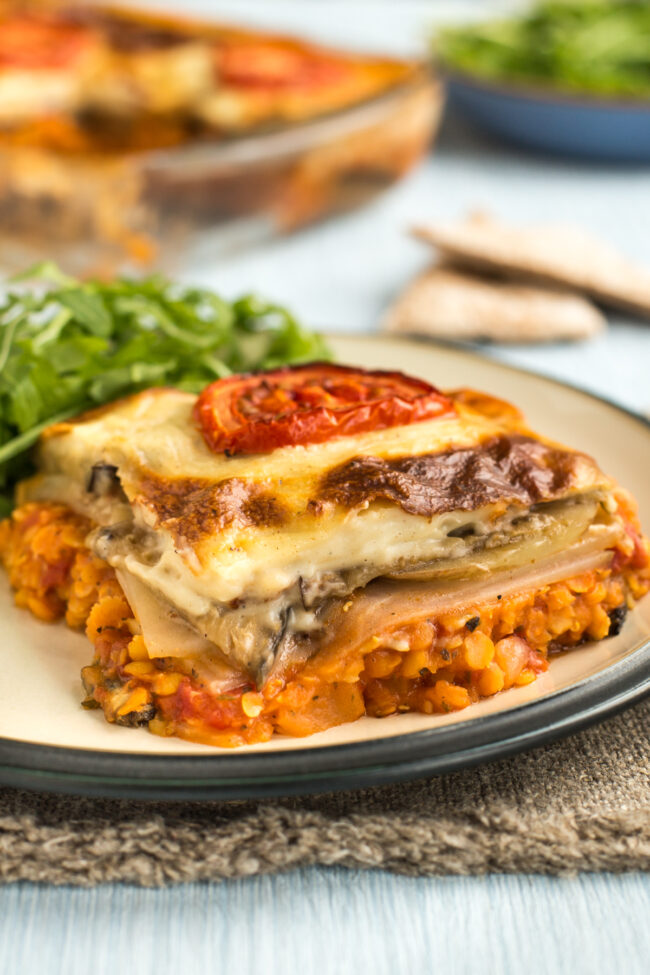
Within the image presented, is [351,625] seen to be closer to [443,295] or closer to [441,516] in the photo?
[441,516]

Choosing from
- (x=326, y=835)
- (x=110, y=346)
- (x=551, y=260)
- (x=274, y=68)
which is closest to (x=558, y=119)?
(x=274, y=68)

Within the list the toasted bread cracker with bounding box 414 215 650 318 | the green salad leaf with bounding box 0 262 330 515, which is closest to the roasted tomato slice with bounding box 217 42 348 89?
the toasted bread cracker with bounding box 414 215 650 318

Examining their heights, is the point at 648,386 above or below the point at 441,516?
below

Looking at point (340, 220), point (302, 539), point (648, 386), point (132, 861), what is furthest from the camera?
point (340, 220)

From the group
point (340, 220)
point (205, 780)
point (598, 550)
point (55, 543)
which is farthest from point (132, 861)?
point (340, 220)

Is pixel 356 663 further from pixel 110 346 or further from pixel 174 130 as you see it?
pixel 174 130

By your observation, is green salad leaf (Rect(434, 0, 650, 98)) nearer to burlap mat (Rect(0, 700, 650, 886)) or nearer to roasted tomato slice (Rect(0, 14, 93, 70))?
roasted tomato slice (Rect(0, 14, 93, 70))

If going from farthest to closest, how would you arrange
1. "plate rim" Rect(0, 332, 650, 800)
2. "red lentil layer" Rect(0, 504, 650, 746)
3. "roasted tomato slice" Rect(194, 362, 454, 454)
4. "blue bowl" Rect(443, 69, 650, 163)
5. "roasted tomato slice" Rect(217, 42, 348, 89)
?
"roasted tomato slice" Rect(217, 42, 348, 89)
"blue bowl" Rect(443, 69, 650, 163)
"roasted tomato slice" Rect(194, 362, 454, 454)
"red lentil layer" Rect(0, 504, 650, 746)
"plate rim" Rect(0, 332, 650, 800)
